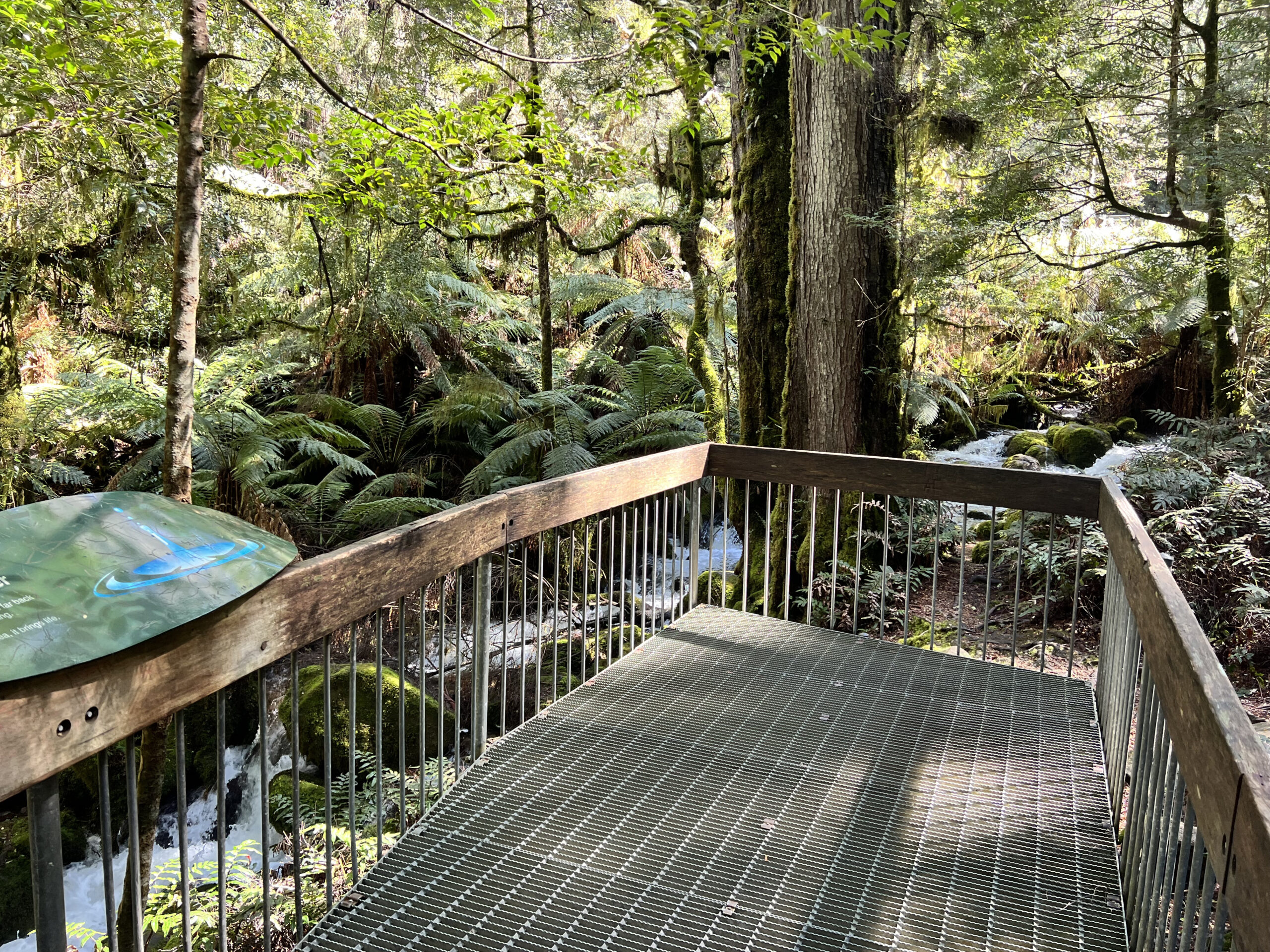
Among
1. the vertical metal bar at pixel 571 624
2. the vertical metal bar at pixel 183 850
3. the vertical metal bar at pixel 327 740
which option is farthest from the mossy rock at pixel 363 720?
the vertical metal bar at pixel 183 850

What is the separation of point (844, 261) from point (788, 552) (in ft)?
7.19

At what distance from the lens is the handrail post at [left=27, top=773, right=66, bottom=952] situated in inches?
51.7

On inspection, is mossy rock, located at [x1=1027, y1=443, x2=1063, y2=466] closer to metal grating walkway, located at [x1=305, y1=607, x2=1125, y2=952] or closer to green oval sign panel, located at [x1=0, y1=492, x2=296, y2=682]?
metal grating walkway, located at [x1=305, y1=607, x2=1125, y2=952]

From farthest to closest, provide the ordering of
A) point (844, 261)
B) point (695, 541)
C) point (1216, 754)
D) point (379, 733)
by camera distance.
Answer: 1. point (844, 261)
2. point (695, 541)
3. point (379, 733)
4. point (1216, 754)

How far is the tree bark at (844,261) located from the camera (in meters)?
5.42

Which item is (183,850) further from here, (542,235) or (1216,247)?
(1216,247)

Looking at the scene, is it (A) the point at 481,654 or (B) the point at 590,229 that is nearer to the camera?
(A) the point at 481,654

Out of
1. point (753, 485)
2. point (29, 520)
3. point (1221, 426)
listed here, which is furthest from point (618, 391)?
point (29, 520)

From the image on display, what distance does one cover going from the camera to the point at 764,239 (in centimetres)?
632

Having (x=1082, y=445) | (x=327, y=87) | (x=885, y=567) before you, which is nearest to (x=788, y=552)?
(x=885, y=567)

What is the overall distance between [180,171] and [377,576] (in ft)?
6.22

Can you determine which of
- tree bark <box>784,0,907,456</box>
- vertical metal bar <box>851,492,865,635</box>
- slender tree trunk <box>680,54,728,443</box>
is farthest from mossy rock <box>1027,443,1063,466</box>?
tree bark <box>784,0,907,456</box>

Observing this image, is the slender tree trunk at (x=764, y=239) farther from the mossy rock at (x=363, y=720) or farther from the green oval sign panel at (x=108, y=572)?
the green oval sign panel at (x=108, y=572)

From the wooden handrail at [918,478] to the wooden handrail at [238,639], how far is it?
1.48 m
